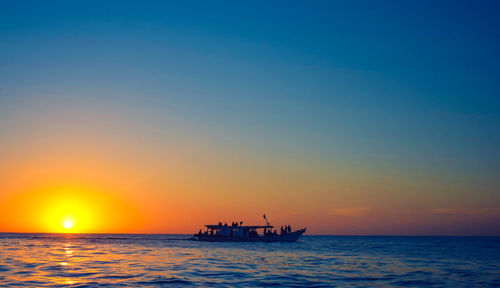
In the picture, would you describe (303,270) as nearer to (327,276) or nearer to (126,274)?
(327,276)

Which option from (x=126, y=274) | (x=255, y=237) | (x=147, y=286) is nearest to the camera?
(x=147, y=286)

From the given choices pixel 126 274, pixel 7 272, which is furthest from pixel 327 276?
pixel 7 272

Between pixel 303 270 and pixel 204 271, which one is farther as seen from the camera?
pixel 303 270

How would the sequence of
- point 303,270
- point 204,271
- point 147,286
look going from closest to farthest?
point 147,286 < point 204,271 < point 303,270

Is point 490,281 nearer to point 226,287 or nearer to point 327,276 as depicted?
point 327,276

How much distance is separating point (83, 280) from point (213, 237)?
2992 inches

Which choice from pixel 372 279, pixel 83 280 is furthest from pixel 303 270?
pixel 83 280

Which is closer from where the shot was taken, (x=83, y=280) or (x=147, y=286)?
(x=147, y=286)

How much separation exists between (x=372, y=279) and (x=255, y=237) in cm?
6869

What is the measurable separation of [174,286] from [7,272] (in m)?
15.3

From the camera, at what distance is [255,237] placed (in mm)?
102125

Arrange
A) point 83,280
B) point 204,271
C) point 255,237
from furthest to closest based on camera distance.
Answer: point 255,237
point 204,271
point 83,280

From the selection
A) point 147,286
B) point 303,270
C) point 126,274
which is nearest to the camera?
point 147,286

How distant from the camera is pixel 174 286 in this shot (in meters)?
28.4
